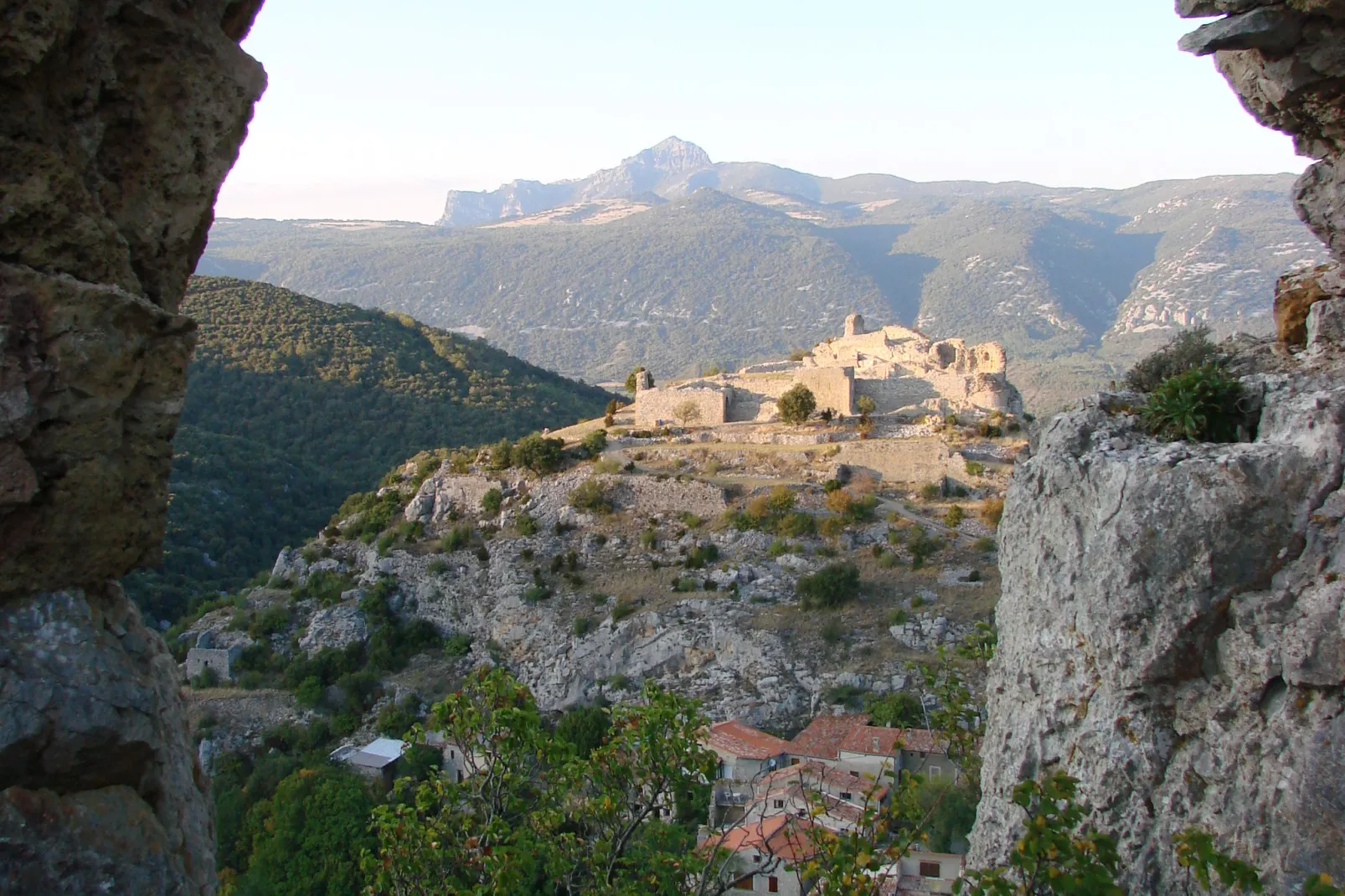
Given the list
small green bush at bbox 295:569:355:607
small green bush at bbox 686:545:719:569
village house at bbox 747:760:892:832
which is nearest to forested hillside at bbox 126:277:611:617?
small green bush at bbox 295:569:355:607

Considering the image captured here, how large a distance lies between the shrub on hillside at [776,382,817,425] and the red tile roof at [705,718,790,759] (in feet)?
43.0

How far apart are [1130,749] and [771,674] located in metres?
22.1

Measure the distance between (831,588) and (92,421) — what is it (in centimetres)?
2583

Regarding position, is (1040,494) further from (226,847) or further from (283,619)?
(283,619)

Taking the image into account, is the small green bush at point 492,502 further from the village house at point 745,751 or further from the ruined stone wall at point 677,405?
the village house at point 745,751

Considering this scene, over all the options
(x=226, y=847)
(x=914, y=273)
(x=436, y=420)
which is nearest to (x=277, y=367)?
(x=436, y=420)

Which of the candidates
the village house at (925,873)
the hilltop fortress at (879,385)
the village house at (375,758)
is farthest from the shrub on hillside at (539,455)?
the village house at (925,873)

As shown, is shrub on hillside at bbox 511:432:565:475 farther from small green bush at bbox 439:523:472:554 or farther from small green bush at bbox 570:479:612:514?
small green bush at bbox 439:523:472:554

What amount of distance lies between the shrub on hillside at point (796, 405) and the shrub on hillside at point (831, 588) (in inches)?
329

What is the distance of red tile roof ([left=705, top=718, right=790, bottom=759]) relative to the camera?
73.5 feet

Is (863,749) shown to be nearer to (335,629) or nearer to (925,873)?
(925,873)

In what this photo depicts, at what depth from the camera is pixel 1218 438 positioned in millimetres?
6227

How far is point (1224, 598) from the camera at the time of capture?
17.8 ft

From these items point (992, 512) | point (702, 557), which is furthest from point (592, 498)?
point (992, 512)
